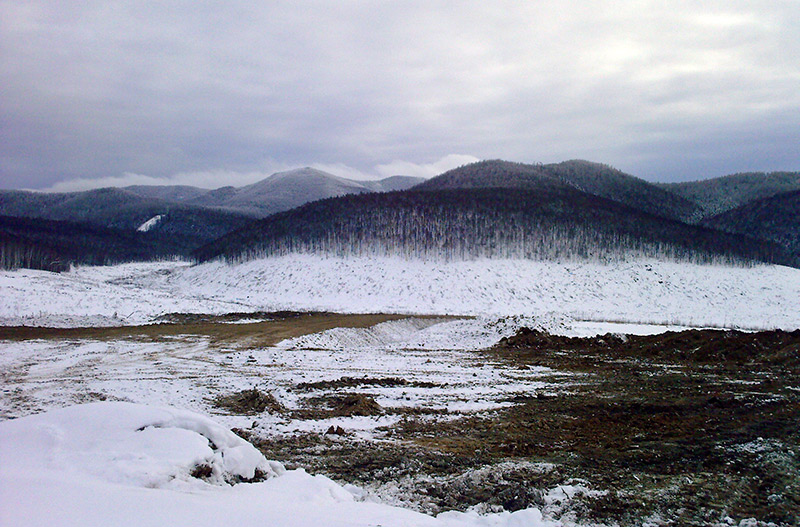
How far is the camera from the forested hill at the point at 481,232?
68000mm

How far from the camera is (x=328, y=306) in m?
50.8

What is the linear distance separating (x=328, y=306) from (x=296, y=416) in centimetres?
3951

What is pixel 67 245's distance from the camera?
115 metres

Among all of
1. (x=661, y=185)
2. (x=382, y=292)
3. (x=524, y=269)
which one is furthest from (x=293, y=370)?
(x=661, y=185)

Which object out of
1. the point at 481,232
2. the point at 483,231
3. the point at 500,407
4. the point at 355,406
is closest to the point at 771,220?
the point at 483,231

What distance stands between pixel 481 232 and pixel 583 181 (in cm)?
12322

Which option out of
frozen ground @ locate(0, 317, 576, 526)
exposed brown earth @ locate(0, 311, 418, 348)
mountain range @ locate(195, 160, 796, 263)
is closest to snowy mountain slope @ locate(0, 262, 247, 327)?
exposed brown earth @ locate(0, 311, 418, 348)

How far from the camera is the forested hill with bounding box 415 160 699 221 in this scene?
145m

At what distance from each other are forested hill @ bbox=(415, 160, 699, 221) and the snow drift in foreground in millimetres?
131250

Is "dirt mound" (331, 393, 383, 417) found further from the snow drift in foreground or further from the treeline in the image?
the treeline

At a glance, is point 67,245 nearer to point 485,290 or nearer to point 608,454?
point 485,290

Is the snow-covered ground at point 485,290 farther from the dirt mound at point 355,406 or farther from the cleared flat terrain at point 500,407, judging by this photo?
the dirt mound at point 355,406

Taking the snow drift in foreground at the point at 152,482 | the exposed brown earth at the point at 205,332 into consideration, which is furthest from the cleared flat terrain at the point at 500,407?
the snow drift in foreground at the point at 152,482

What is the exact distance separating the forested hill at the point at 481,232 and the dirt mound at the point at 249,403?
5261 cm
